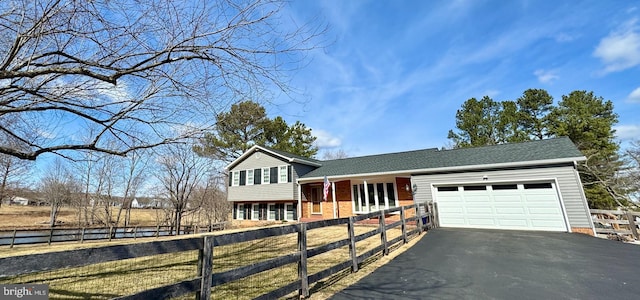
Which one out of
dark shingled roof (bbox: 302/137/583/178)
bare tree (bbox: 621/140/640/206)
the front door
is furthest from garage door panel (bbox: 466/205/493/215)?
bare tree (bbox: 621/140/640/206)

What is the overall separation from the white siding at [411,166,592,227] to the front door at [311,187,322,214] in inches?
300

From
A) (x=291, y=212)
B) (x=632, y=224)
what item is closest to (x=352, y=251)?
(x=632, y=224)

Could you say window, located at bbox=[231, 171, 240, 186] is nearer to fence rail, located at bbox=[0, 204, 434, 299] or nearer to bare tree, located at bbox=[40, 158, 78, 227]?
bare tree, located at bbox=[40, 158, 78, 227]

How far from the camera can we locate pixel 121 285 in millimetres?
5160

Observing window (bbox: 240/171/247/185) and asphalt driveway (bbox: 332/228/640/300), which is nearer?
asphalt driveway (bbox: 332/228/640/300)

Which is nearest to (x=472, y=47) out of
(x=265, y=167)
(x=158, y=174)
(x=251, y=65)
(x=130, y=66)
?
(x=251, y=65)

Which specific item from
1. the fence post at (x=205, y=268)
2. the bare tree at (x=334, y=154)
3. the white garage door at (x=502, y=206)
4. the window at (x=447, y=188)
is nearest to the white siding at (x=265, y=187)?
the window at (x=447, y=188)

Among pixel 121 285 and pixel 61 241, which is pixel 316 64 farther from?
pixel 61 241

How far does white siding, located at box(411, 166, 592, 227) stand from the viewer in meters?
9.46

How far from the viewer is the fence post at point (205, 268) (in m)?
A: 2.65

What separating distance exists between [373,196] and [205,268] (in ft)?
46.0

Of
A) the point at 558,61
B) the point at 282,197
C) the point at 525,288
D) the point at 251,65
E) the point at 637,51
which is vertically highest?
the point at 637,51

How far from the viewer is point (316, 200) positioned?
59.5ft

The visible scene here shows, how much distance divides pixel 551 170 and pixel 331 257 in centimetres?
953
